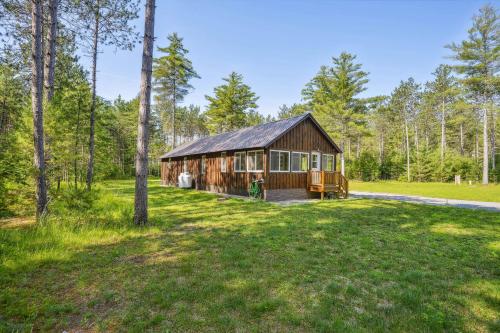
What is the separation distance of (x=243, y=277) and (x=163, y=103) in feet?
111

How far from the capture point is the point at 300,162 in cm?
1493

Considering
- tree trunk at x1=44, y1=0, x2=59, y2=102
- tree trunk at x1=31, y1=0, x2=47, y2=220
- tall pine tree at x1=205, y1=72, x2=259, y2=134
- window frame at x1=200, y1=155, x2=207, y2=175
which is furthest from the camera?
tall pine tree at x1=205, y1=72, x2=259, y2=134

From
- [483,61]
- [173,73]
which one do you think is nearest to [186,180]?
[173,73]

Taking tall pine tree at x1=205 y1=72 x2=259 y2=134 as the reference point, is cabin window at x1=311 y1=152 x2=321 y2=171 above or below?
below

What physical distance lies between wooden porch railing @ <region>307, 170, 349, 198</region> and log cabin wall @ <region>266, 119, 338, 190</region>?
412 mm

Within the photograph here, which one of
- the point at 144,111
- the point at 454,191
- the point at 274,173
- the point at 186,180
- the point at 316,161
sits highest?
the point at 144,111

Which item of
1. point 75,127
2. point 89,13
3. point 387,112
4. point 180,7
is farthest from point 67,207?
point 387,112

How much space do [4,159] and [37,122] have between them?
63.9 inches

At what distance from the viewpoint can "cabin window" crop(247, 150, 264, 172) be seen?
45.1ft

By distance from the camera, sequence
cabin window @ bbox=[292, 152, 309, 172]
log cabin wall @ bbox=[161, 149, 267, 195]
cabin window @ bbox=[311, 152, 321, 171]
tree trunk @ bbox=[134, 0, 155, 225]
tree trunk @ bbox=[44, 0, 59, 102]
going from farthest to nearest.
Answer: cabin window @ bbox=[311, 152, 321, 171], log cabin wall @ bbox=[161, 149, 267, 195], cabin window @ bbox=[292, 152, 309, 172], tree trunk @ bbox=[44, 0, 59, 102], tree trunk @ bbox=[134, 0, 155, 225]

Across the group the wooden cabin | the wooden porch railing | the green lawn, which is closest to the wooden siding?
the wooden cabin

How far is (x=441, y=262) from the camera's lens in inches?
177

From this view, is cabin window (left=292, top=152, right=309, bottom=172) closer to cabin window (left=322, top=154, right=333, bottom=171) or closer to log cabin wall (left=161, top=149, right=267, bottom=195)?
cabin window (left=322, top=154, right=333, bottom=171)

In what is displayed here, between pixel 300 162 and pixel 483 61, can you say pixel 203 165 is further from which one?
pixel 483 61
